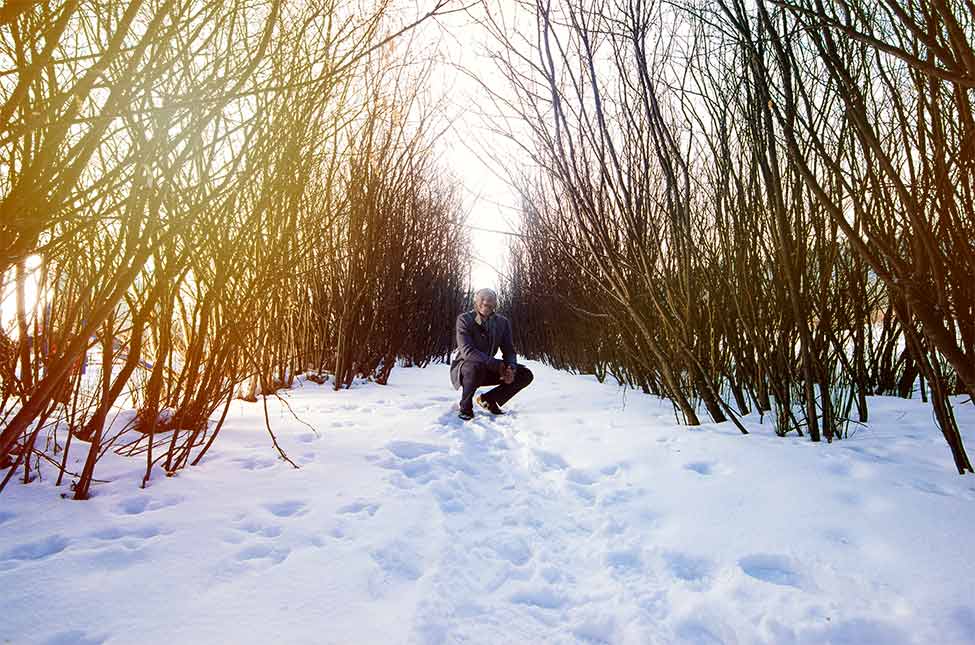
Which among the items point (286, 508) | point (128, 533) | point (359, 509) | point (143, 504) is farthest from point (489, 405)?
point (128, 533)

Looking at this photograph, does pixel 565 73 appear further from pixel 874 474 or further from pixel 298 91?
pixel 874 474

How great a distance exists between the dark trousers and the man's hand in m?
0.06

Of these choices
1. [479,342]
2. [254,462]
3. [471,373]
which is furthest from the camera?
[479,342]

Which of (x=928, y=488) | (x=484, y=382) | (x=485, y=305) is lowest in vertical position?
(x=928, y=488)

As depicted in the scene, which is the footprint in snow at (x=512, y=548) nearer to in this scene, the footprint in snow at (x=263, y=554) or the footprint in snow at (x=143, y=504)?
the footprint in snow at (x=263, y=554)

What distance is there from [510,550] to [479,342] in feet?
8.95

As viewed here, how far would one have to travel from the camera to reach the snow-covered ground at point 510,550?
0.94 m

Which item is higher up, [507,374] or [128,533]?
[507,374]

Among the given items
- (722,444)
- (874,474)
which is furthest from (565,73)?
(874,474)

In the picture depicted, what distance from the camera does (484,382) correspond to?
3812 millimetres

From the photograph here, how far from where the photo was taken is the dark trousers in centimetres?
358

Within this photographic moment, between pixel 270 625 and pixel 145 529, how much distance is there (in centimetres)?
55

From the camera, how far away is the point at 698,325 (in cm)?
282

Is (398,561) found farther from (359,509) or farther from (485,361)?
(485,361)
